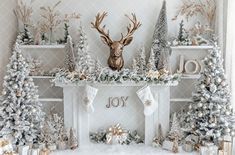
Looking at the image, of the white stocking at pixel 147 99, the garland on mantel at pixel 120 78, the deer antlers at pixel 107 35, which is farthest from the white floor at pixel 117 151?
the deer antlers at pixel 107 35

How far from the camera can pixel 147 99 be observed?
4.25 m

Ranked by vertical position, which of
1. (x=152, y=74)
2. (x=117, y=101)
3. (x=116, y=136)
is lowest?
(x=116, y=136)

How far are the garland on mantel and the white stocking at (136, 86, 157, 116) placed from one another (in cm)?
11

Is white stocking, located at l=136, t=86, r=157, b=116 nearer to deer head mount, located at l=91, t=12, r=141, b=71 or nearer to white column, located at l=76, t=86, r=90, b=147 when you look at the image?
deer head mount, located at l=91, t=12, r=141, b=71

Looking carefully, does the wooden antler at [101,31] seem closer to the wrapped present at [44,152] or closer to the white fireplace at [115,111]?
the white fireplace at [115,111]

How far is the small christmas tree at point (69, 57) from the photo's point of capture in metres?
4.26

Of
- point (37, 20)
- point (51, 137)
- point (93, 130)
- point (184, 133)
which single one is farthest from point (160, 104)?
point (37, 20)

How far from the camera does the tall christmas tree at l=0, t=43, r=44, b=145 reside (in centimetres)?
396

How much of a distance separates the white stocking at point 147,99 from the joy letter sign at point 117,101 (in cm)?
22

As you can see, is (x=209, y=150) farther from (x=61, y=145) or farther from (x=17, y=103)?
(x=17, y=103)

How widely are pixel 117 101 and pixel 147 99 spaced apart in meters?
0.41

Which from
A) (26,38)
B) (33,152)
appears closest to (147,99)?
(33,152)

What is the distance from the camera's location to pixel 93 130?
453cm

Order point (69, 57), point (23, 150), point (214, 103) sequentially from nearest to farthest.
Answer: point (23, 150)
point (214, 103)
point (69, 57)
